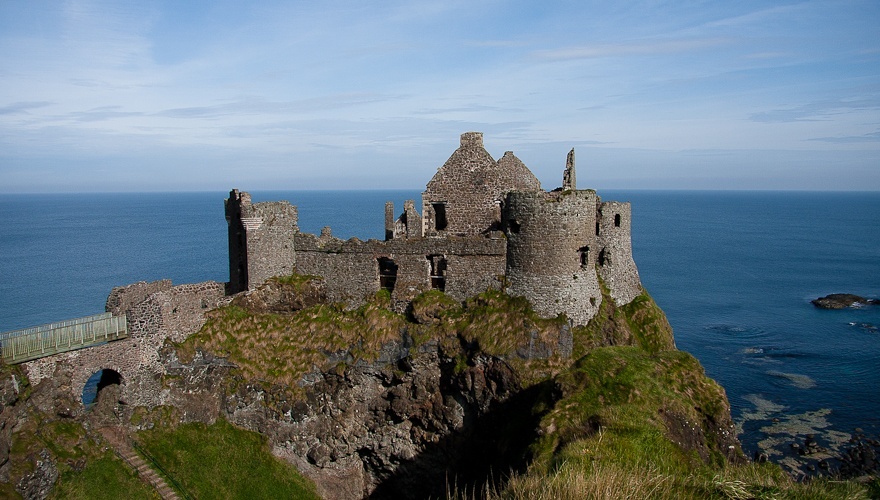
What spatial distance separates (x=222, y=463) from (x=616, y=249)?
818 inches

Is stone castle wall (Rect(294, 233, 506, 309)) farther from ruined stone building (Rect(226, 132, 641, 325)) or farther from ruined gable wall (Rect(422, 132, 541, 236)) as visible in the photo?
ruined gable wall (Rect(422, 132, 541, 236))

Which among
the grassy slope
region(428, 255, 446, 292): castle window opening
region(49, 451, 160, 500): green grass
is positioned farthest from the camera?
region(428, 255, 446, 292): castle window opening

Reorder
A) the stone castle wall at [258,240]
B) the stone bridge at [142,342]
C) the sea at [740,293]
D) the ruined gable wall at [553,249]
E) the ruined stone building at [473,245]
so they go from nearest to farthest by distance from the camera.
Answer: the stone bridge at [142,342]
the ruined gable wall at [553,249]
the ruined stone building at [473,245]
the stone castle wall at [258,240]
the sea at [740,293]

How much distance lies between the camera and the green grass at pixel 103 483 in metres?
24.2

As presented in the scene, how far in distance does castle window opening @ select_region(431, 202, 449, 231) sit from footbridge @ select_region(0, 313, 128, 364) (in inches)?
615

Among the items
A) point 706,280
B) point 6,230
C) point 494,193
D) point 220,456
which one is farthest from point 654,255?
point 6,230

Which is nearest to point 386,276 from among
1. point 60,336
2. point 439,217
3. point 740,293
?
point 439,217

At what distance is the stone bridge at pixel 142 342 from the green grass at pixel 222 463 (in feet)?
6.74

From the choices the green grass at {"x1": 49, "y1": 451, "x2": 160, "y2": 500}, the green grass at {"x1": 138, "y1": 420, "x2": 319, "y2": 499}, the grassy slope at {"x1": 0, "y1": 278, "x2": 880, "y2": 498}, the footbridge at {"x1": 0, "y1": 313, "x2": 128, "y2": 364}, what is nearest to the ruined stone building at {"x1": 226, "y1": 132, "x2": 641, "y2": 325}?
the grassy slope at {"x1": 0, "y1": 278, "x2": 880, "y2": 498}

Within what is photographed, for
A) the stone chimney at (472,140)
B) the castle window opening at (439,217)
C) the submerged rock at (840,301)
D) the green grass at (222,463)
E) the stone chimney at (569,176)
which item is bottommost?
the submerged rock at (840,301)

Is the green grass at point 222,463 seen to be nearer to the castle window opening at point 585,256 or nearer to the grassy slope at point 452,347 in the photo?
the grassy slope at point 452,347

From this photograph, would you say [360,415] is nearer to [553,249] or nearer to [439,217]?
[439,217]

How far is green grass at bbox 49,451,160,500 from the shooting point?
79.4ft

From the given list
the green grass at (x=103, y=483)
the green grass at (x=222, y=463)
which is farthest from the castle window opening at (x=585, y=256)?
the green grass at (x=103, y=483)
